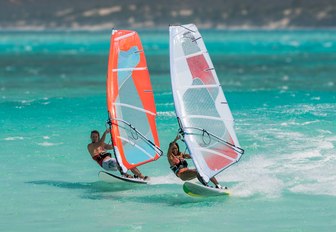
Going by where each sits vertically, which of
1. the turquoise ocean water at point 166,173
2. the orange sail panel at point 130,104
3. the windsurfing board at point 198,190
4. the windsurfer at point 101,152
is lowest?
the turquoise ocean water at point 166,173

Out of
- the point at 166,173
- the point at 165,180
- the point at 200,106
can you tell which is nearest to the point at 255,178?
the point at 165,180

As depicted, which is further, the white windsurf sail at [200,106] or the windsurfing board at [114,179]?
the windsurfing board at [114,179]

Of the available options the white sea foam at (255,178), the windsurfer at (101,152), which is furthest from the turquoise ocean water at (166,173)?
the windsurfer at (101,152)

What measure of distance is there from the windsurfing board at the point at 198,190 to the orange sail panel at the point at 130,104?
55.2 inches

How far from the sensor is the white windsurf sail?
715 inches

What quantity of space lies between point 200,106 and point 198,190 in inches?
58.5

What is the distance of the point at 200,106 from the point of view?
60.4ft

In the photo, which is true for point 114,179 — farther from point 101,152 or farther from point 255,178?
point 255,178

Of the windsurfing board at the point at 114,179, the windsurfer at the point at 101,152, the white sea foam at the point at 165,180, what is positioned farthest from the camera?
the white sea foam at the point at 165,180

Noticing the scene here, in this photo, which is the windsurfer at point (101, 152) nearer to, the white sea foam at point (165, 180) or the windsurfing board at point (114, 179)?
the windsurfing board at point (114, 179)

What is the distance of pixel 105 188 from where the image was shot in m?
19.8

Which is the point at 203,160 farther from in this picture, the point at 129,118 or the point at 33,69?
the point at 33,69

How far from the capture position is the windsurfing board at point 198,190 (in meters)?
18.2

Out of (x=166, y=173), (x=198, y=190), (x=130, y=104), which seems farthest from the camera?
(x=166, y=173)
